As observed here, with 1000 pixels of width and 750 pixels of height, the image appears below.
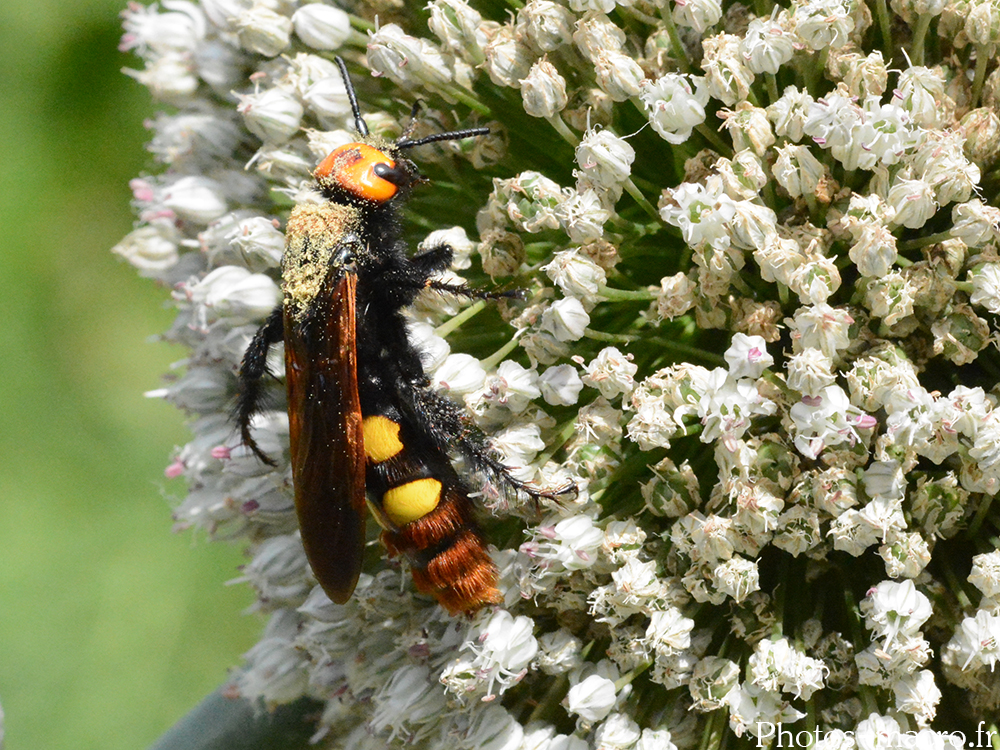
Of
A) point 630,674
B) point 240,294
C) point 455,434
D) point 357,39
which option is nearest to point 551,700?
point 630,674

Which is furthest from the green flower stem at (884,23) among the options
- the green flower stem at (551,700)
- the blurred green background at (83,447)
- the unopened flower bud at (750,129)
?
the blurred green background at (83,447)

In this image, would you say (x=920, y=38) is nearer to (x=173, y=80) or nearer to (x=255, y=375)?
(x=255, y=375)

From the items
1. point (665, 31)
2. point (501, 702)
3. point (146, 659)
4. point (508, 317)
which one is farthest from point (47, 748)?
point (665, 31)

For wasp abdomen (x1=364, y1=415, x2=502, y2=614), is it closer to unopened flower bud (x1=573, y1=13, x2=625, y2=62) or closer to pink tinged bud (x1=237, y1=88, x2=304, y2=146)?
pink tinged bud (x1=237, y1=88, x2=304, y2=146)

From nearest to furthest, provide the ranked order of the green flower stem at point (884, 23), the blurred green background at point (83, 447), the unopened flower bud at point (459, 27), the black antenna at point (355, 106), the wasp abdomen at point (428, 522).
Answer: the green flower stem at point (884, 23) → the wasp abdomen at point (428, 522) → the unopened flower bud at point (459, 27) → the black antenna at point (355, 106) → the blurred green background at point (83, 447)

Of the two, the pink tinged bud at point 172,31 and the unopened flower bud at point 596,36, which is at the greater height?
the unopened flower bud at point 596,36

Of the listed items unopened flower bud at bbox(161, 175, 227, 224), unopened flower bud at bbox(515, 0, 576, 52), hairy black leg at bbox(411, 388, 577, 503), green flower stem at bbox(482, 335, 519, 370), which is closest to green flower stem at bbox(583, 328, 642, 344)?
green flower stem at bbox(482, 335, 519, 370)

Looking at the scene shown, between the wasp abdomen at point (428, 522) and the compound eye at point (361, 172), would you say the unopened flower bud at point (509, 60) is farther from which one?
the wasp abdomen at point (428, 522)

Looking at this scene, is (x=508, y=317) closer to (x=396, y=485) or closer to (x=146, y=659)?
(x=396, y=485)
